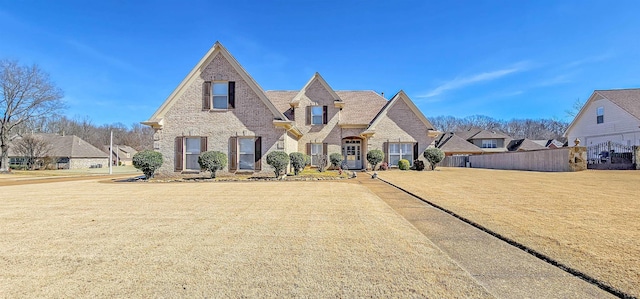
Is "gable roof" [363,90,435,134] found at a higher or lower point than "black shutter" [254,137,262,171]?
higher

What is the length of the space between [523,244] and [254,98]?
47.8 feet

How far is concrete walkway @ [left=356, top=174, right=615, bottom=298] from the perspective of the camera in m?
2.58

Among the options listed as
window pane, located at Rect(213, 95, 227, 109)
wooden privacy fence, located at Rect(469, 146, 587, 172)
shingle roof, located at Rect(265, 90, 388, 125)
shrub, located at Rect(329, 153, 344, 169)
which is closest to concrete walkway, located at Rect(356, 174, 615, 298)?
window pane, located at Rect(213, 95, 227, 109)

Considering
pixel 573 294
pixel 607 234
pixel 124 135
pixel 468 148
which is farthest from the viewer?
pixel 124 135

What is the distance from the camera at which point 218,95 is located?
16.5 metres

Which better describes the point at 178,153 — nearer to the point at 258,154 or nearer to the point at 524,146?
the point at 258,154

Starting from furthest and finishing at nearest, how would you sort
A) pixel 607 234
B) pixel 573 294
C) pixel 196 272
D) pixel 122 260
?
pixel 607 234 < pixel 122 260 < pixel 196 272 < pixel 573 294

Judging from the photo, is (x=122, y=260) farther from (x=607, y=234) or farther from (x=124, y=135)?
(x=124, y=135)

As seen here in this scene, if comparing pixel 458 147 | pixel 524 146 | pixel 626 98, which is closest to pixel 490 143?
pixel 524 146

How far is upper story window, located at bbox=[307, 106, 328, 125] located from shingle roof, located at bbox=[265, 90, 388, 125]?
61.7 inches

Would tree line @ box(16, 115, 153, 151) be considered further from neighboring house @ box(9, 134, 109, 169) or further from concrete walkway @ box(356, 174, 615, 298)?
concrete walkway @ box(356, 174, 615, 298)

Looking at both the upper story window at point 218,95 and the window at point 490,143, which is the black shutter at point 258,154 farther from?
the window at point 490,143

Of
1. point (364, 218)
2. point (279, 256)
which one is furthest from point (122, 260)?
point (364, 218)

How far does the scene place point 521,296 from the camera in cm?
252
